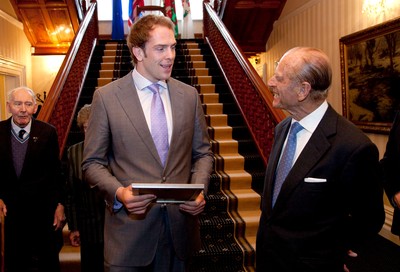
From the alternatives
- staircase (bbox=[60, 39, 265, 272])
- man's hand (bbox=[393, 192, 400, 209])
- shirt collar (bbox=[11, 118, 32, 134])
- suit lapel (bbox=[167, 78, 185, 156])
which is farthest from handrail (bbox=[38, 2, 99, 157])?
man's hand (bbox=[393, 192, 400, 209])

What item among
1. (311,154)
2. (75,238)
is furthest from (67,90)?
(311,154)

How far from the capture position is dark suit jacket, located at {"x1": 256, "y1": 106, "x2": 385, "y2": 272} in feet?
4.86

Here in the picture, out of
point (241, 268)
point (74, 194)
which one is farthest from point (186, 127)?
point (241, 268)

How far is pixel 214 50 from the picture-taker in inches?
318

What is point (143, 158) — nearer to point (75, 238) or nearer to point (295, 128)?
point (295, 128)

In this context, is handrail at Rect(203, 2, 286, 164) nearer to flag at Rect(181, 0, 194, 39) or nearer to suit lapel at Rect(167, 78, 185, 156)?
suit lapel at Rect(167, 78, 185, 156)

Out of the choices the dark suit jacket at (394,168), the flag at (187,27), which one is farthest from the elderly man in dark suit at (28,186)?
the flag at (187,27)

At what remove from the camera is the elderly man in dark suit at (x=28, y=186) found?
2.86m

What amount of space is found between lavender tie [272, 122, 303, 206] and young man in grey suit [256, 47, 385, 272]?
11 mm

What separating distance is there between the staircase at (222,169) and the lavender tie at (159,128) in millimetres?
2340

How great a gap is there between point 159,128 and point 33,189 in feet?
5.03

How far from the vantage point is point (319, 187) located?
152 cm

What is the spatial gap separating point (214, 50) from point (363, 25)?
10.3 feet

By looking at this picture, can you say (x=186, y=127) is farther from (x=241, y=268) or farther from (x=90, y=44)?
(x=90, y=44)
